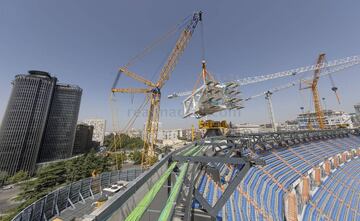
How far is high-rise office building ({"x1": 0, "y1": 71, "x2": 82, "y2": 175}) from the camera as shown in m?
42.8

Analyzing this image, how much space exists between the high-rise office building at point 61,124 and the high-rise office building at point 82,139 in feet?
46.0

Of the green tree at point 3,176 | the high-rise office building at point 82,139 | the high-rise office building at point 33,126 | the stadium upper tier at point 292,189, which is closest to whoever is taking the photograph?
the stadium upper tier at point 292,189

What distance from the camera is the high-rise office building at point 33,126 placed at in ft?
140

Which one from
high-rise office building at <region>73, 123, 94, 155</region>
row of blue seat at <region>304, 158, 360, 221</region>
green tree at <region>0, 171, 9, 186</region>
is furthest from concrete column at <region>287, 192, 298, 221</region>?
high-rise office building at <region>73, 123, 94, 155</region>

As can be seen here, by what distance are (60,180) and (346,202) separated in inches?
1706

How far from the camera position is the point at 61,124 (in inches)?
2206

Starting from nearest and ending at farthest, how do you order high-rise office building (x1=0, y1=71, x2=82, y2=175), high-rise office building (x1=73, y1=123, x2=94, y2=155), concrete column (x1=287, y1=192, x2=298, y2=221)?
concrete column (x1=287, y1=192, x2=298, y2=221)
high-rise office building (x1=0, y1=71, x2=82, y2=175)
high-rise office building (x1=73, y1=123, x2=94, y2=155)

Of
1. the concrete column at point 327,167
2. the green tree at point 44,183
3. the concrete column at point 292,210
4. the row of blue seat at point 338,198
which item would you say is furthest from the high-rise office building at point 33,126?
the concrete column at point 327,167

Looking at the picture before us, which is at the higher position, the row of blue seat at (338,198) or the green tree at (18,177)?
the row of blue seat at (338,198)

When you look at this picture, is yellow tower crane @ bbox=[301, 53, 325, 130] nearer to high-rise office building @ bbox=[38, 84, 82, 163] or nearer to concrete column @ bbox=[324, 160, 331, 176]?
concrete column @ bbox=[324, 160, 331, 176]

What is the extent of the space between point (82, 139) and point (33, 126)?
28008 mm

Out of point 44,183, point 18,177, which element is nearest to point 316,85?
point 44,183

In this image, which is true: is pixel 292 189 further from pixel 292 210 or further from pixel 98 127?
pixel 98 127

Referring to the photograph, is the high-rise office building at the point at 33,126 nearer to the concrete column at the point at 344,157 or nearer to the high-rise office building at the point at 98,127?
the high-rise office building at the point at 98,127
